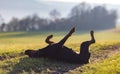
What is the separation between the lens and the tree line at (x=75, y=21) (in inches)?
3391

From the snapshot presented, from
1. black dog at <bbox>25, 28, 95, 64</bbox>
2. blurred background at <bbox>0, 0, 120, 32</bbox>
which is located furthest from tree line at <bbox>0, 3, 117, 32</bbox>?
black dog at <bbox>25, 28, 95, 64</bbox>

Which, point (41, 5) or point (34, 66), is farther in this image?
point (41, 5)

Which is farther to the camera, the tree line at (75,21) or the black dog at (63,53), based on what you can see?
the tree line at (75,21)

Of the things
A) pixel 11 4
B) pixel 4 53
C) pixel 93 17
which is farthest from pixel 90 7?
pixel 4 53

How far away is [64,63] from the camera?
1250 cm

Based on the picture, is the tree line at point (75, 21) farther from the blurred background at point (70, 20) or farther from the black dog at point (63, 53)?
the black dog at point (63, 53)

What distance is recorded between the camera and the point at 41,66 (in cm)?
1183

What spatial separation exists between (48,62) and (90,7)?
88.4 meters

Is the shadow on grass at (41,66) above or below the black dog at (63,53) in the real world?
below

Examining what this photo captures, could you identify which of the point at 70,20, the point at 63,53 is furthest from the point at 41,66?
the point at 70,20

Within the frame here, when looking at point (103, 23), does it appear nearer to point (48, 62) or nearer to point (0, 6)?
point (0, 6)

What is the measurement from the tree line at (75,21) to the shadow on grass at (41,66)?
69.7 meters

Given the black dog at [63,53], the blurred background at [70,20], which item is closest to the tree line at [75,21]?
the blurred background at [70,20]

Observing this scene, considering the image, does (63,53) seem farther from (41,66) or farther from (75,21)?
(75,21)
